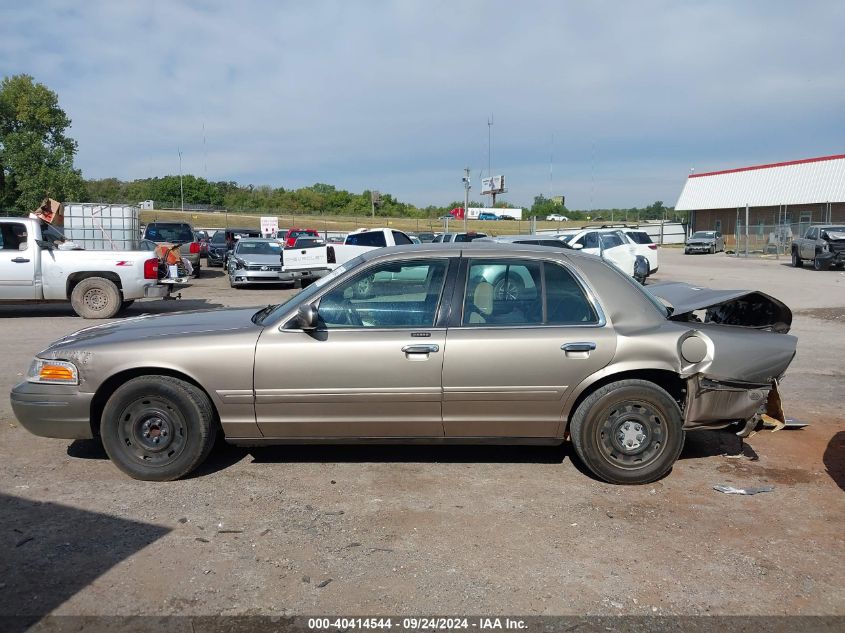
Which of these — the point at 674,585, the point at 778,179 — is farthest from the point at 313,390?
the point at 778,179

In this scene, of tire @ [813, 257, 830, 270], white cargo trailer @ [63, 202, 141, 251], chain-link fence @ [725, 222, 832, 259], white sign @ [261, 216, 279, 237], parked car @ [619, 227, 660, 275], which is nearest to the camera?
white cargo trailer @ [63, 202, 141, 251]

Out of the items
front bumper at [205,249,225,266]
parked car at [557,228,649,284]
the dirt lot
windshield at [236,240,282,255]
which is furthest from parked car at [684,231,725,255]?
the dirt lot

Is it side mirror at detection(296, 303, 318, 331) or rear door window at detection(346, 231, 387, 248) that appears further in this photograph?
rear door window at detection(346, 231, 387, 248)

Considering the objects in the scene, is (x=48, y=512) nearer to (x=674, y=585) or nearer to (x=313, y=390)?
(x=313, y=390)

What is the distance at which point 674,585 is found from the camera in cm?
352

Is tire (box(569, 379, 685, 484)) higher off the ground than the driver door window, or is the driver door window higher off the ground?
the driver door window

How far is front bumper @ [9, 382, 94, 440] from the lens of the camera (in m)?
4.72

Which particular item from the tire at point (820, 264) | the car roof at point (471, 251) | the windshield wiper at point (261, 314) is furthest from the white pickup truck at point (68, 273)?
the tire at point (820, 264)

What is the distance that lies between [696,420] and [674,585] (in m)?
1.58

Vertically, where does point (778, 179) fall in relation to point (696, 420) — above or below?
above

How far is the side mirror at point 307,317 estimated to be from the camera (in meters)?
4.55

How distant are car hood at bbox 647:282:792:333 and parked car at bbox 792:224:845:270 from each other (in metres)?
22.4

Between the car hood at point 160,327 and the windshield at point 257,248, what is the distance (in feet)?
53.2

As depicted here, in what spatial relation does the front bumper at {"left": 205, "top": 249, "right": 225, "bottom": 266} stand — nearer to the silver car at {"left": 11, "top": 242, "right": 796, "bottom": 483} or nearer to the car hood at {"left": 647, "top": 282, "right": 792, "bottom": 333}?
the silver car at {"left": 11, "top": 242, "right": 796, "bottom": 483}
